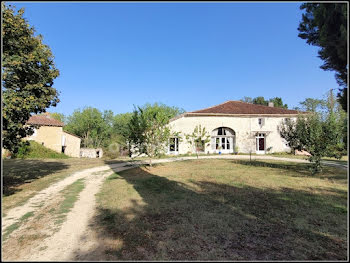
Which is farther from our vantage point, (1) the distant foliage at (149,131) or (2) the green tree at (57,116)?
(2) the green tree at (57,116)

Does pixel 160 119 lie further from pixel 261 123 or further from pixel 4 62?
pixel 261 123

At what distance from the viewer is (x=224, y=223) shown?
462cm

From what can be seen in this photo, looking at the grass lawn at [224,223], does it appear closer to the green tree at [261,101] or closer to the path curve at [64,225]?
the path curve at [64,225]

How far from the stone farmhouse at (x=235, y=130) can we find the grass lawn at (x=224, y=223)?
1766 cm

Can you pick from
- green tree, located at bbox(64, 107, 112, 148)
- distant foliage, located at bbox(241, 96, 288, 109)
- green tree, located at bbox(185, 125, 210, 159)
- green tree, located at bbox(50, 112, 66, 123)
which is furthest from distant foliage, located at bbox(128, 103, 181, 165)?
green tree, located at bbox(50, 112, 66, 123)

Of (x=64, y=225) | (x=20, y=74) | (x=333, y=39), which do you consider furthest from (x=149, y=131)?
(x=333, y=39)

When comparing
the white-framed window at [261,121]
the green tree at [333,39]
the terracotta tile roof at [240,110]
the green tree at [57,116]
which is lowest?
the green tree at [333,39]

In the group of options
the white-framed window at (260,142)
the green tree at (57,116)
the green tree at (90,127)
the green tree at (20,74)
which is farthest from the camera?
the green tree at (57,116)

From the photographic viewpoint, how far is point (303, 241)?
3.76 metres

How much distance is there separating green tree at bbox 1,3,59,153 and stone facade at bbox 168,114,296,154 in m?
18.1

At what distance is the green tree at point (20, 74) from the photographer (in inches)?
256

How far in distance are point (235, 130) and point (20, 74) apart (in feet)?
78.2

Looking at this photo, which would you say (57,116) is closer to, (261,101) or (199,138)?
(199,138)

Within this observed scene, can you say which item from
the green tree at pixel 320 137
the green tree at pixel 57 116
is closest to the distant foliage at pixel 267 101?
the green tree at pixel 320 137
